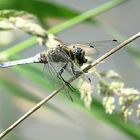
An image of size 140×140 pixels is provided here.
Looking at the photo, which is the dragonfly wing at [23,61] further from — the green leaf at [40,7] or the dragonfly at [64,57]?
the green leaf at [40,7]

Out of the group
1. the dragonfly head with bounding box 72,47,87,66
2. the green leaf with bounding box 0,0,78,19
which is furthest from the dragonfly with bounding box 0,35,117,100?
the green leaf with bounding box 0,0,78,19

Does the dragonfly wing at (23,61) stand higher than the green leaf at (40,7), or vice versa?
the green leaf at (40,7)

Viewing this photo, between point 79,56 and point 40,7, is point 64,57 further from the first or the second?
point 40,7

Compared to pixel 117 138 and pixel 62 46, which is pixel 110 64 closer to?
pixel 117 138

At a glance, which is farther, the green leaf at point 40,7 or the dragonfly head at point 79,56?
the green leaf at point 40,7

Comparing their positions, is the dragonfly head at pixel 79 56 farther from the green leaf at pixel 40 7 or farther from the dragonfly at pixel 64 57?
the green leaf at pixel 40 7

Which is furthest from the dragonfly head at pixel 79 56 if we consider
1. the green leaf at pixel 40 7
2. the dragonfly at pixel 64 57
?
the green leaf at pixel 40 7

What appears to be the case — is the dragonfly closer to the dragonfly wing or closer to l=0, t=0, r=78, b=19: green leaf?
the dragonfly wing

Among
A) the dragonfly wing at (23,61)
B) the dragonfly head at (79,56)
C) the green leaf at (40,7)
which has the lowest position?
the dragonfly head at (79,56)
